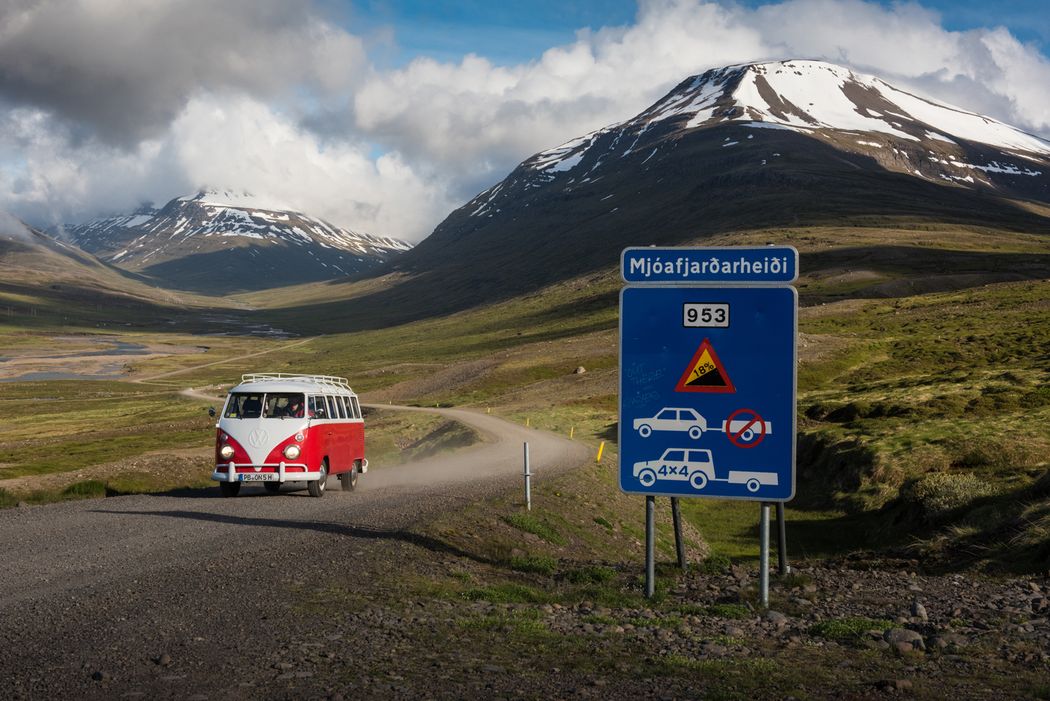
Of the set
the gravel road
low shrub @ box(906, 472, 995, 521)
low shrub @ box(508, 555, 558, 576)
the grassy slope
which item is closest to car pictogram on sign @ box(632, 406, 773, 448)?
low shrub @ box(508, 555, 558, 576)

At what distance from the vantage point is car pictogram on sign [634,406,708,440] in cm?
1345

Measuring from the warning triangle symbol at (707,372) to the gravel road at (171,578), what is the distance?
5.78 metres

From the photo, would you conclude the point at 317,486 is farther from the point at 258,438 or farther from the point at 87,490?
the point at 87,490

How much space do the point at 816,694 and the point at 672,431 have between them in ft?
18.1

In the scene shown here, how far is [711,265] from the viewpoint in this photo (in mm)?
13180

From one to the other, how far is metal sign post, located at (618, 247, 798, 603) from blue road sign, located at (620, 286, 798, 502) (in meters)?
0.01

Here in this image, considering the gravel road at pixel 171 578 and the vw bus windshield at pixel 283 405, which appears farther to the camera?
the vw bus windshield at pixel 283 405

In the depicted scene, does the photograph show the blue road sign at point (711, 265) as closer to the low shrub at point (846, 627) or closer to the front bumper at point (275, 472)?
the low shrub at point (846, 627)

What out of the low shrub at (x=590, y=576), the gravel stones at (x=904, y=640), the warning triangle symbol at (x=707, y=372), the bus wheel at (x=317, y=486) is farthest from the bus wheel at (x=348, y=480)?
the gravel stones at (x=904, y=640)

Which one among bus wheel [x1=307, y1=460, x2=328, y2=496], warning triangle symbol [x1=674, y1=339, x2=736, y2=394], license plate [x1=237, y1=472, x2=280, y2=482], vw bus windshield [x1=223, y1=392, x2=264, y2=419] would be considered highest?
warning triangle symbol [x1=674, y1=339, x2=736, y2=394]

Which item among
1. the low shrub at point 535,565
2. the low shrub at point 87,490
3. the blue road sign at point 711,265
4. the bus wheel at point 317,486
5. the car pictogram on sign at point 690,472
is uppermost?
the blue road sign at point 711,265

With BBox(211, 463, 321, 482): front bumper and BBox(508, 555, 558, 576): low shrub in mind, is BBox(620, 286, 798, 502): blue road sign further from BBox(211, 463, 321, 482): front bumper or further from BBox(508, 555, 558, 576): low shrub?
BBox(211, 463, 321, 482): front bumper

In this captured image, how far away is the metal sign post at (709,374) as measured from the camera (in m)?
13.0

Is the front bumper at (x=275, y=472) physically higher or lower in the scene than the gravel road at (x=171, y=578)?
higher
